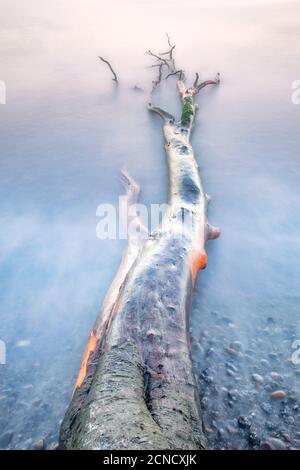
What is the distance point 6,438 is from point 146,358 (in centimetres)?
103

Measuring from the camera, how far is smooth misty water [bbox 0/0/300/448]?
2.39 metres

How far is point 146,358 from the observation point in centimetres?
200

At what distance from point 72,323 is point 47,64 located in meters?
8.34

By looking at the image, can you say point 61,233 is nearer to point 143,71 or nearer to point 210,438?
point 210,438

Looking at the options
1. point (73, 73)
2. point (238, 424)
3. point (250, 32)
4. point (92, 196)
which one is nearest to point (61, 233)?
point (92, 196)

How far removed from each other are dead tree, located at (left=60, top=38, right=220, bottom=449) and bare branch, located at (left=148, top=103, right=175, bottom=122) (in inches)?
117

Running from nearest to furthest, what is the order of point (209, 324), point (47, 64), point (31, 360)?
point (31, 360), point (209, 324), point (47, 64)

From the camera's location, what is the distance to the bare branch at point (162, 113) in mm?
5884

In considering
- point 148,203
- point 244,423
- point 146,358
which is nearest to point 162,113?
point 148,203

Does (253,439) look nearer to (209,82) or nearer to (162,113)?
(162,113)

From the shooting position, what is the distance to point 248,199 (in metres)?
4.37

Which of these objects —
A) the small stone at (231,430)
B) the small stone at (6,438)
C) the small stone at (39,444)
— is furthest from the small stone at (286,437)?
the small stone at (6,438)

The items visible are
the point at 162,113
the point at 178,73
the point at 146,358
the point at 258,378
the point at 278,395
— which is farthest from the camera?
the point at 178,73

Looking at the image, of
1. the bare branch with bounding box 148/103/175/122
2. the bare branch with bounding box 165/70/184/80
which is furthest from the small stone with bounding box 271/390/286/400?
the bare branch with bounding box 165/70/184/80
